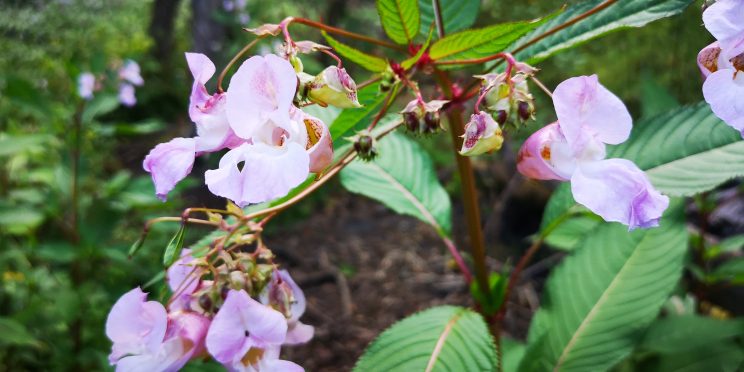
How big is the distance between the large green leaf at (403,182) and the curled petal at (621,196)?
579mm

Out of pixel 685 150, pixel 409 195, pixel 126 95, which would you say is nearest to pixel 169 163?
pixel 409 195

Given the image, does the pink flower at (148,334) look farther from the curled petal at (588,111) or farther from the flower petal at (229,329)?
the curled petal at (588,111)

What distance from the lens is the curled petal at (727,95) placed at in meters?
0.56

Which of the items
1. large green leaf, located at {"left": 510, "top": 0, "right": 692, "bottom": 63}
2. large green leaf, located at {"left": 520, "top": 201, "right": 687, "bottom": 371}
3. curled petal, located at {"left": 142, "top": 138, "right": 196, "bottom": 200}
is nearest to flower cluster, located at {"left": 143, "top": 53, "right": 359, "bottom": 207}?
curled petal, located at {"left": 142, "top": 138, "right": 196, "bottom": 200}

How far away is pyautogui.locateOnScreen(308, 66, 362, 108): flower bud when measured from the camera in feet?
2.10

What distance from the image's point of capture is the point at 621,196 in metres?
0.55

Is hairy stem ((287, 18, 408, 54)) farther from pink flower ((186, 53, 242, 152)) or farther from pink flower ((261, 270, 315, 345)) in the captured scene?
pink flower ((261, 270, 315, 345))

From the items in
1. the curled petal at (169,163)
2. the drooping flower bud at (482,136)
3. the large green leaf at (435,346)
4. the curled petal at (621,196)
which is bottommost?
the large green leaf at (435,346)

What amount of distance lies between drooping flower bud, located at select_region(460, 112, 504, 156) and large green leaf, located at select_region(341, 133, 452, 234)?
0.52m

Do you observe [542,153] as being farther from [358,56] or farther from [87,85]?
[87,85]

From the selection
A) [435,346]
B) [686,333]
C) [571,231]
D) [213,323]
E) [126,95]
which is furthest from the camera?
[126,95]

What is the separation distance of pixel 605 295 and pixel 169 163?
88 cm

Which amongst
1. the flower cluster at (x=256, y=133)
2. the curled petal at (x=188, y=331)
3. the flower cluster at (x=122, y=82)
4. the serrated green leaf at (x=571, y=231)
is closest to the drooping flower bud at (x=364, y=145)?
the flower cluster at (x=256, y=133)

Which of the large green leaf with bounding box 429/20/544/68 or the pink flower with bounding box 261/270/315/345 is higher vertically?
the large green leaf with bounding box 429/20/544/68
